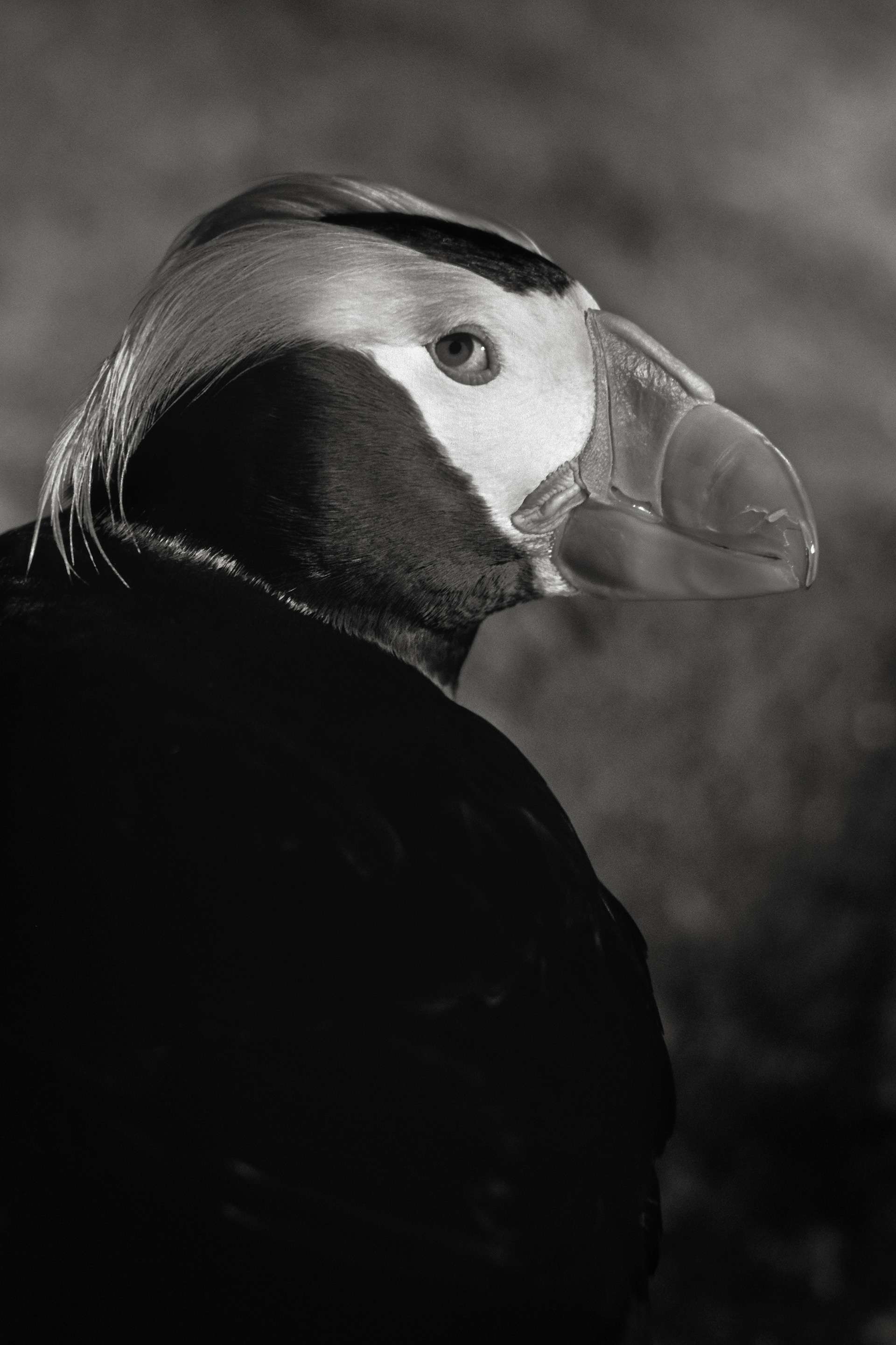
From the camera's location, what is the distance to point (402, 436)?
4.34ft

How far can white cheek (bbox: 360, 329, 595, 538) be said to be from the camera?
4.30 feet

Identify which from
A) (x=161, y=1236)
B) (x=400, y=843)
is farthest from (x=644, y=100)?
(x=161, y=1236)

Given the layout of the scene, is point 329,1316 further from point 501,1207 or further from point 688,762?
point 688,762

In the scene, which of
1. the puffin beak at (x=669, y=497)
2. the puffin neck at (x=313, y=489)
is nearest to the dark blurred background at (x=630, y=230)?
the puffin beak at (x=669, y=497)

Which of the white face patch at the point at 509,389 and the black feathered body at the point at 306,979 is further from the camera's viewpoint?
the white face patch at the point at 509,389

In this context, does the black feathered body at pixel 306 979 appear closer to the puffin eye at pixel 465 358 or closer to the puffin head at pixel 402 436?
the puffin head at pixel 402 436

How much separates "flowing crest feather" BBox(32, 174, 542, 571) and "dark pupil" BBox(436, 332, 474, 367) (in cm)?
3

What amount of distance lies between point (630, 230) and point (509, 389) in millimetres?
2215

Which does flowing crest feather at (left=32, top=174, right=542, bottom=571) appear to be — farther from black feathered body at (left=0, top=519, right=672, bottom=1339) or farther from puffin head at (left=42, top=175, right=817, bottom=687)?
black feathered body at (left=0, top=519, right=672, bottom=1339)

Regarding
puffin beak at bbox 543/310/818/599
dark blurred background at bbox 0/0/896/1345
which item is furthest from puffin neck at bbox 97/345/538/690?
dark blurred background at bbox 0/0/896/1345

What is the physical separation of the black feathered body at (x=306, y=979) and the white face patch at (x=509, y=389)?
0.23 metres

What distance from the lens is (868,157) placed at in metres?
3.31

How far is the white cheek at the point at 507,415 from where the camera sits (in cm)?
131

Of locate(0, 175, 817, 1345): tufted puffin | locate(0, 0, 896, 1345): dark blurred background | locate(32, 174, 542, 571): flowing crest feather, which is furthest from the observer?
locate(0, 0, 896, 1345): dark blurred background
